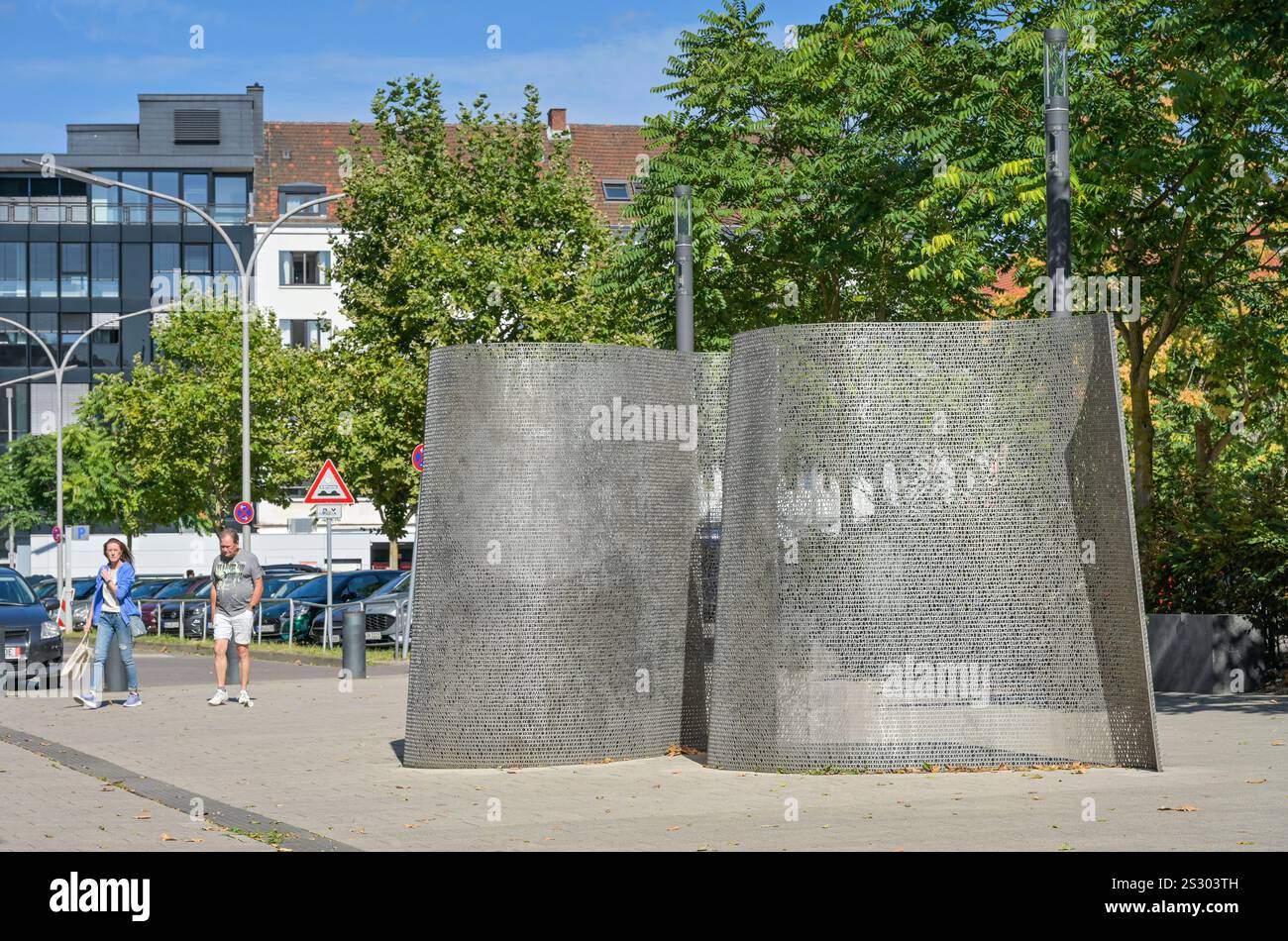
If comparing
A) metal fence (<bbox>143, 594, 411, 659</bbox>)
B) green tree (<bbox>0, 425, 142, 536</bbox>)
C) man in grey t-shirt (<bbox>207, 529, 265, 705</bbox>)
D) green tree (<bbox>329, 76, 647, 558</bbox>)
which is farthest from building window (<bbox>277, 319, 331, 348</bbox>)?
man in grey t-shirt (<bbox>207, 529, 265, 705</bbox>)

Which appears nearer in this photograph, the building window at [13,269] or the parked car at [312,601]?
the parked car at [312,601]

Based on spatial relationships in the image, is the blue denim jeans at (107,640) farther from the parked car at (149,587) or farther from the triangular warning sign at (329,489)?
the parked car at (149,587)

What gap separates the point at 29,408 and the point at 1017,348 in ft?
250

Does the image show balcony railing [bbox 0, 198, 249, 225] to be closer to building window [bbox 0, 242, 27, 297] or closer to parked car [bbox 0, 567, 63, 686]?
building window [bbox 0, 242, 27, 297]

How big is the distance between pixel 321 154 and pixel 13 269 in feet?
48.3

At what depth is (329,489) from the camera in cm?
2802

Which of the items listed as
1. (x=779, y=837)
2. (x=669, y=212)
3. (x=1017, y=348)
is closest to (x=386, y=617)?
(x=669, y=212)

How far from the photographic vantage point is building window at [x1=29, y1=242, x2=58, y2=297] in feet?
269

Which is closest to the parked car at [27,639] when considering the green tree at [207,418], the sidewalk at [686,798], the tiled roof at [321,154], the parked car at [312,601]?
the sidewalk at [686,798]

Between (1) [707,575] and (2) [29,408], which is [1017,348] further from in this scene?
(2) [29,408]

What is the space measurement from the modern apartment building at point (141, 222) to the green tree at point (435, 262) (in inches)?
1344

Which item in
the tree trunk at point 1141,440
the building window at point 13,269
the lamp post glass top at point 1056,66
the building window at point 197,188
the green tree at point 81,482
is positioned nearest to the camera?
the lamp post glass top at point 1056,66

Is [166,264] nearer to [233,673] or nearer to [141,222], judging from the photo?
[141,222]

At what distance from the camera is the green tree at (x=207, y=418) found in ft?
175
